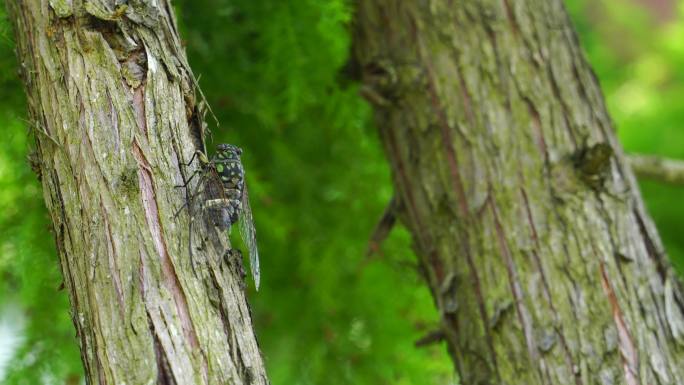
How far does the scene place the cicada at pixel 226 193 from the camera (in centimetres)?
151

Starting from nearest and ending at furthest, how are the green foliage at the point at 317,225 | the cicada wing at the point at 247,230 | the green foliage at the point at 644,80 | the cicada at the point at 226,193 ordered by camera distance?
the cicada at the point at 226,193 → the cicada wing at the point at 247,230 → the green foliage at the point at 317,225 → the green foliage at the point at 644,80

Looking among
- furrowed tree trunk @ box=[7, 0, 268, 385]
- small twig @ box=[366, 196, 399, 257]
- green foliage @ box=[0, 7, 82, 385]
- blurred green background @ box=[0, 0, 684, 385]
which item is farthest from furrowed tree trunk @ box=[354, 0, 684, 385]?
green foliage @ box=[0, 7, 82, 385]

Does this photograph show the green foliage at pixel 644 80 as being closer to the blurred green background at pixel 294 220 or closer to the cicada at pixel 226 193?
the blurred green background at pixel 294 220

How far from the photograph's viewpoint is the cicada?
1.51 m

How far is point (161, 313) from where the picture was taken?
132 cm

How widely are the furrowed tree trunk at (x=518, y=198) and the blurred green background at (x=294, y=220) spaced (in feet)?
0.74

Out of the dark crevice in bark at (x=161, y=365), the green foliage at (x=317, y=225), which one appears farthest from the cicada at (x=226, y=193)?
the green foliage at (x=317, y=225)

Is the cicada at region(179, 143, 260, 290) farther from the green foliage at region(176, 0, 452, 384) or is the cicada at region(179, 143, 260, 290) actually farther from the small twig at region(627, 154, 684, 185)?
the small twig at region(627, 154, 684, 185)

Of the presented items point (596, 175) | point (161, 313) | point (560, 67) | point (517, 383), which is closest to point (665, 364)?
point (517, 383)

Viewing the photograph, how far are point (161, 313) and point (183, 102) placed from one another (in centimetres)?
41

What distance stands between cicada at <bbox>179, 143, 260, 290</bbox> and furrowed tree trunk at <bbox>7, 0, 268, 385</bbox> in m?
0.04

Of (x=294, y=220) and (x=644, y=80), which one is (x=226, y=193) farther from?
(x=644, y=80)

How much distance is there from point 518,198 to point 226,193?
0.75 metres

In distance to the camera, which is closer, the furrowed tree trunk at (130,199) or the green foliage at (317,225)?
the furrowed tree trunk at (130,199)
